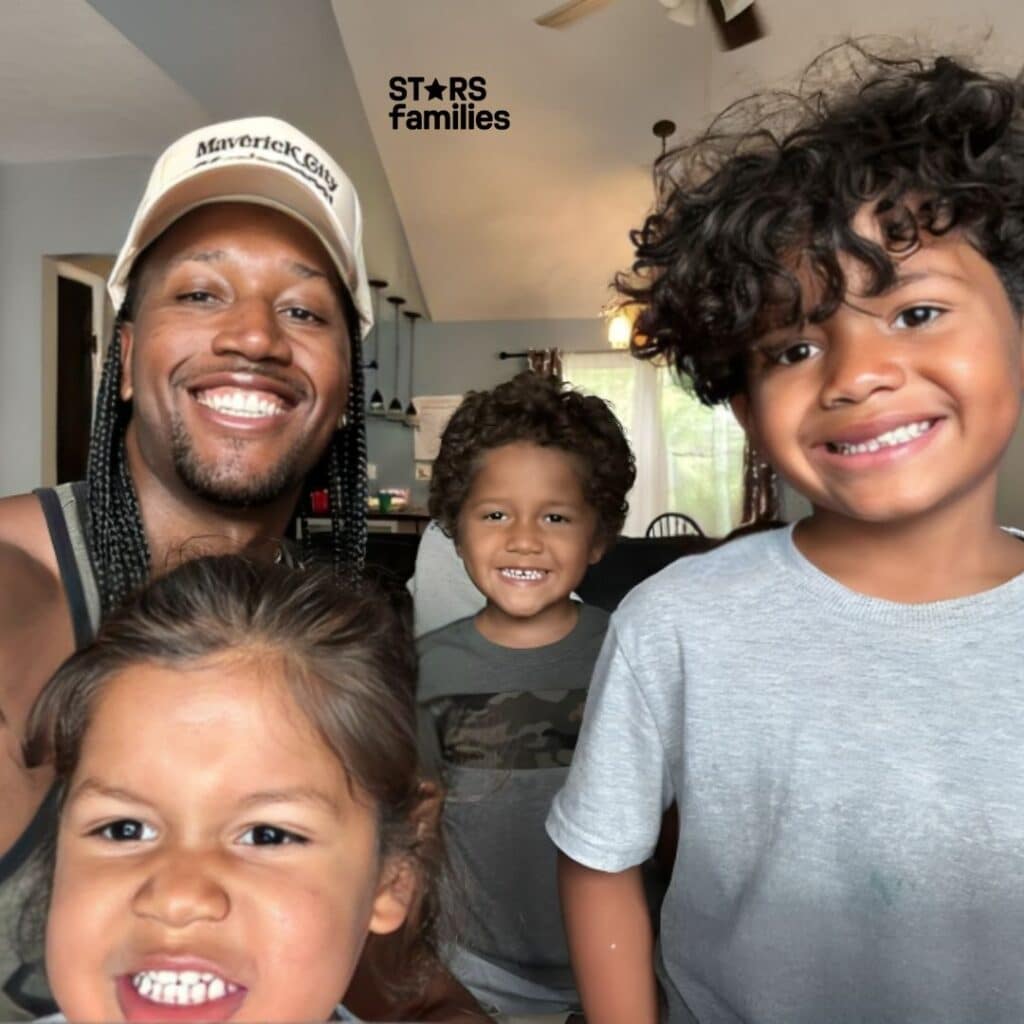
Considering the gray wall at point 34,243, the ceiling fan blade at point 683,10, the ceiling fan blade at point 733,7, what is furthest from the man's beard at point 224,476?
the gray wall at point 34,243

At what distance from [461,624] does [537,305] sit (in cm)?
494

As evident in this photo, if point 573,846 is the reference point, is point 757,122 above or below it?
above

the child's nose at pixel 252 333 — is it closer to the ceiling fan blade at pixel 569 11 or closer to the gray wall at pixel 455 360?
the ceiling fan blade at pixel 569 11

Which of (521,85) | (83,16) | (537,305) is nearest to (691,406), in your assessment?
(537,305)

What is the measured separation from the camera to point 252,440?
1.00 metres

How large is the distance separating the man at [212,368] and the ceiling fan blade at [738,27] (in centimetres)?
231

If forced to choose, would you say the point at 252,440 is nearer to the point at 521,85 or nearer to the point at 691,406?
the point at 521,85

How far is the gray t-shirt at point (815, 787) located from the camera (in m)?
0.69

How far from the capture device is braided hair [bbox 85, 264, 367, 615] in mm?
923

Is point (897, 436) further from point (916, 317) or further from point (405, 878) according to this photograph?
point (405, 878)

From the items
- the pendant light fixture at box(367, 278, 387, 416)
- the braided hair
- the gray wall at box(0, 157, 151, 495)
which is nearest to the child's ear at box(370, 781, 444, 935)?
the braided hair

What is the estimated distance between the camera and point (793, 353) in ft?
2.46

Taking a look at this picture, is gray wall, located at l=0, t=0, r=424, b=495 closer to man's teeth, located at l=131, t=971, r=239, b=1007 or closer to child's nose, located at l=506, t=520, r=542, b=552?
child's nose, located at l=506, t=520, r=542, b=552

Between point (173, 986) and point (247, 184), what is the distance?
0.88m
